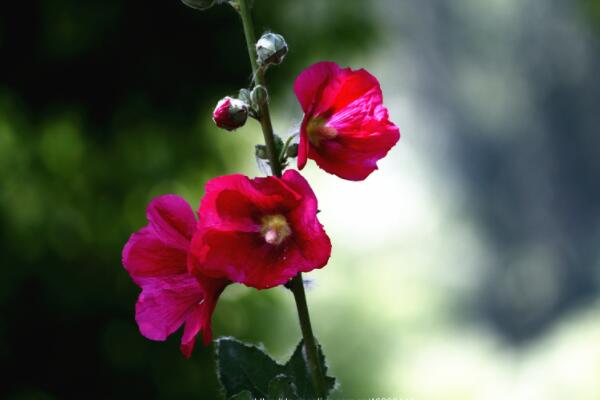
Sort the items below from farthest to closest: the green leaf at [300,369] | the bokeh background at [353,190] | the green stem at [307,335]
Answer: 1. the bokeh background at [353,190]
2. the green leaf at [300,369]
3. the green stem at [307,335]

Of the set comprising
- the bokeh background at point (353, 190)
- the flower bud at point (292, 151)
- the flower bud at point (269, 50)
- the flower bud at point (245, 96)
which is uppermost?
the bokeh background at point (353, 190)

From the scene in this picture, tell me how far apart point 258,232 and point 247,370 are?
0.44ft

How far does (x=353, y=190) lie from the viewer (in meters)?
5.90

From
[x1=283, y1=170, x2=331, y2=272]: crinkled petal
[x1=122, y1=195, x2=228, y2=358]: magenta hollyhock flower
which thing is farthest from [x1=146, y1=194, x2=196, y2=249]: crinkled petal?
[x1=283, y1=170, x2=331, y2=272]: crinkled petal

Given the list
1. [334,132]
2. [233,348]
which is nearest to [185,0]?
[334,132]

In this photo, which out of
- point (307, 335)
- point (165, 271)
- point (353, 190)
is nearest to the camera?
point (307, 335)

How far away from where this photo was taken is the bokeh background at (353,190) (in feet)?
9.46

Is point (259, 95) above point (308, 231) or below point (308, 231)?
above

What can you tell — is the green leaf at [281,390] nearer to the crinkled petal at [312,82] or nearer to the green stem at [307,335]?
the green stem at [307,335]

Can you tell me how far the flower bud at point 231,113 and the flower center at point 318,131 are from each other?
0.11 m

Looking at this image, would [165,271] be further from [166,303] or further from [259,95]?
[259,95]

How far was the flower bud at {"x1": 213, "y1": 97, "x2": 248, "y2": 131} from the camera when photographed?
77cm

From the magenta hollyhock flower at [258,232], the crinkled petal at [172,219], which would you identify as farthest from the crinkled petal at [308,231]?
the crinkled petal at [172,219]

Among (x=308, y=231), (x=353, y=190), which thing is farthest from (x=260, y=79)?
(x=353, y=190)
